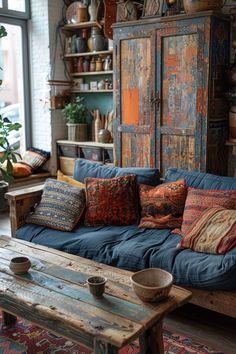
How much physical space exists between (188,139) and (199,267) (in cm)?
198

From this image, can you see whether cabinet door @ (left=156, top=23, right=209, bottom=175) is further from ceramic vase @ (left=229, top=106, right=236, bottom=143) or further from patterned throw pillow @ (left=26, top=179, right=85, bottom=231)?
patterned throw pillow @ (left=26, top=179, right=85, bottom=231)

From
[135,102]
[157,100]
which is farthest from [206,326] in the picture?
[135,102]

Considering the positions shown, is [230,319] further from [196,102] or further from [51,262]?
[196,102]

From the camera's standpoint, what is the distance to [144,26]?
4.50 m

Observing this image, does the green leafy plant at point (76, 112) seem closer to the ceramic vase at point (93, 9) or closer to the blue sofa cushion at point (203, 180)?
the ceramic vase at point (93, 9)

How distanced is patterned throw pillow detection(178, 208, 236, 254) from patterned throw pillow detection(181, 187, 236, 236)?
79mm

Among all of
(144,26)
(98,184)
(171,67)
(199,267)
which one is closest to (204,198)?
(199,267)

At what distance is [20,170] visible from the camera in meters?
5.52

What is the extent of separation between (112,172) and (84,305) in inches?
69.9

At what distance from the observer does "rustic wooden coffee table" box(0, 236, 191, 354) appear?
179cm

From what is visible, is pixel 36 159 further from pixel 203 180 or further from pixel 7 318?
pixel 7 318

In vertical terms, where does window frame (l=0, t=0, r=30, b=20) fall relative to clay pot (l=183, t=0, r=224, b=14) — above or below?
above

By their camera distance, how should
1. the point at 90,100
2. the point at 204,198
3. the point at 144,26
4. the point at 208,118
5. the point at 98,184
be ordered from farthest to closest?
the point at 90,100, the point at 144,26, the point at 208,118, the point at 98,184, the point at 204,198

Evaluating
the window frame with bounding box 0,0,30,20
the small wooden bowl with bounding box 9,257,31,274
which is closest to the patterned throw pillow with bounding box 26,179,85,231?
the small wooden bowl with bounding box 9,257,31,274
